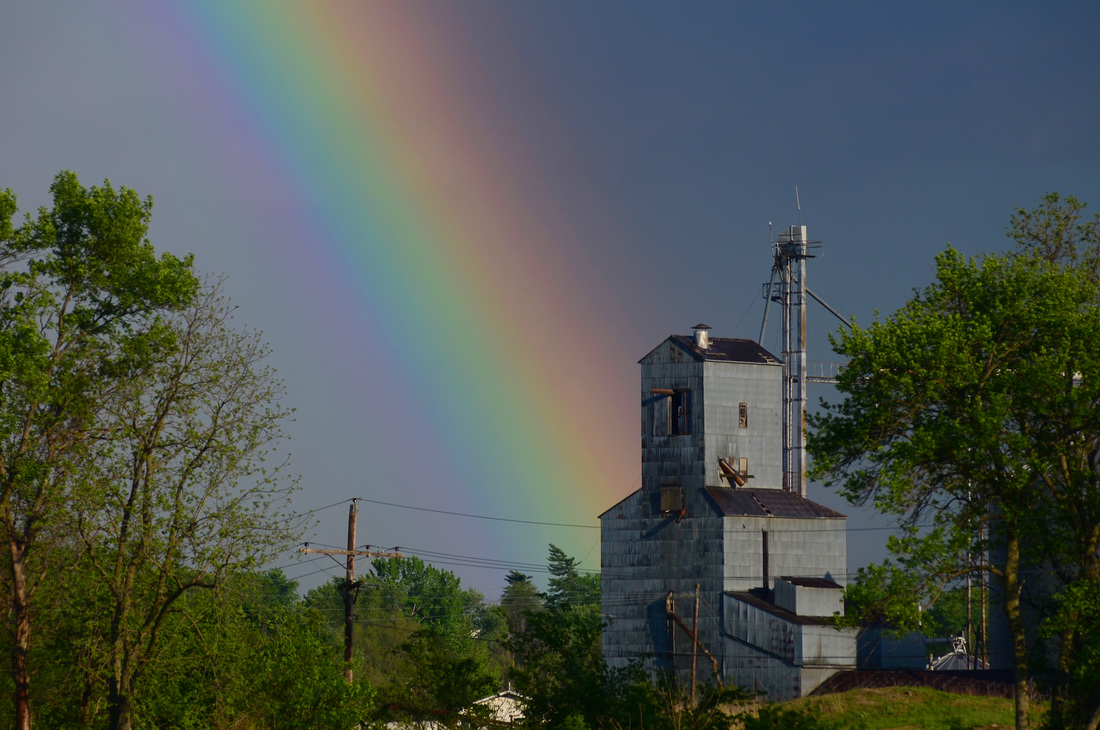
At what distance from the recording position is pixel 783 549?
2351 inches

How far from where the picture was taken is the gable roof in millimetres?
62625

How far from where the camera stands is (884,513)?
102 feet

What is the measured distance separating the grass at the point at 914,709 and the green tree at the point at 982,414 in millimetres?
12906

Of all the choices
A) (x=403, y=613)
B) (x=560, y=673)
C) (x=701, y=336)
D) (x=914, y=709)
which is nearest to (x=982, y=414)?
(x=560, y=673)

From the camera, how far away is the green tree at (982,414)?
29.9 meters

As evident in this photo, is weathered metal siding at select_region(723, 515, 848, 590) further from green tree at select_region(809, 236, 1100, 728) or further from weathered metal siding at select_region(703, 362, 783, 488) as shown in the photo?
green tree at select_region(809, 236, 1100, 728)

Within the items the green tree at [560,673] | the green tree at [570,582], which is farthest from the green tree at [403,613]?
the green tree at [560,673]

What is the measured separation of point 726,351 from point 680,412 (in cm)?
458

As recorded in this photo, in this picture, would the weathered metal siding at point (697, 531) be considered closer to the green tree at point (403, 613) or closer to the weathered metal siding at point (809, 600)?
the weathered metal siding at point (809, 600)

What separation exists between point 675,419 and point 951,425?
32.3 m

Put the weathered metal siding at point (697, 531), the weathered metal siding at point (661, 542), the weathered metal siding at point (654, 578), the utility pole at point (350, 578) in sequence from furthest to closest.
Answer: the weathered metal siding at point (661, 542) < the weathered metal siding at point (697, 531) < the weathered metal siding at point (654, 578) < the utility pole at point (350, 578)

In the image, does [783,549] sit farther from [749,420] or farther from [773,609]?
[749,420]

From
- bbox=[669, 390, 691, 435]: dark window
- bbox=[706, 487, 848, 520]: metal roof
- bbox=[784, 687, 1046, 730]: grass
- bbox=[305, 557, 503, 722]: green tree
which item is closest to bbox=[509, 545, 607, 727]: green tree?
bbox=[784, 687, 1046, 730]: grass

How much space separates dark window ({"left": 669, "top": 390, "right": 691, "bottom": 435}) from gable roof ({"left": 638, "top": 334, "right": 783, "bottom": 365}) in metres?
2.19
